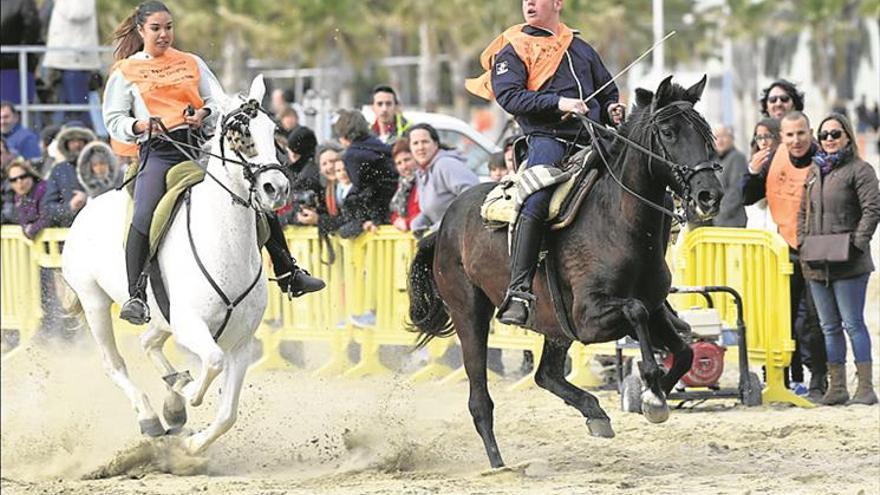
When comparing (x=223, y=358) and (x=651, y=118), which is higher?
(x=651, y=118)

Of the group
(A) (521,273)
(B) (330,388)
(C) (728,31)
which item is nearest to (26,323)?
(B) (330,388)

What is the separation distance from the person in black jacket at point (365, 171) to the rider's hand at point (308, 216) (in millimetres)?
477

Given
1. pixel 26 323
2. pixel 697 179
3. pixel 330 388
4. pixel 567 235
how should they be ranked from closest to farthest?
pixel 697 179
pixel 567 235
pixel 330 388
pixel 26 323

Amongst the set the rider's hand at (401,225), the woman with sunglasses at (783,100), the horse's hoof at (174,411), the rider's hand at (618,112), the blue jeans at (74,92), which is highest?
the blue jeans at (74,92)

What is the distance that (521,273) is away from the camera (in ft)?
32.2

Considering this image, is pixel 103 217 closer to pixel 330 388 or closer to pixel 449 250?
pixel 449 250

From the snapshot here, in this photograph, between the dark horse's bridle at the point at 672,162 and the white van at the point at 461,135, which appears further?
the white van at the point at 461,135

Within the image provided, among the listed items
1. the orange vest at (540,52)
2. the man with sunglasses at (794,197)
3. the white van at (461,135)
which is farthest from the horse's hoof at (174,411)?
the white van at (461,135)

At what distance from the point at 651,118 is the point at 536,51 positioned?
1073 mm

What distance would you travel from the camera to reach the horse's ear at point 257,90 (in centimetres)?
992

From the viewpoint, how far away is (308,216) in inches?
611

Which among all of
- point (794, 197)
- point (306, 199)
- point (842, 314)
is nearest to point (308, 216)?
point (306, 199)

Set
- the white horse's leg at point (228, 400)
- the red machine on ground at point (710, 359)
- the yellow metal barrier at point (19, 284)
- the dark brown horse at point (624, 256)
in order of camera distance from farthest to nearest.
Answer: the yellow metal barrier at point (19, 284)
the red machine on ground at point (710, 359)
the white horse's leg at point (228, 400)
the dark brown horse at point (624, 256)

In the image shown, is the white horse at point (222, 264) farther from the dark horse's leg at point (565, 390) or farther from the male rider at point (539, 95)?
the dark horse's leg at point (565, 390)
